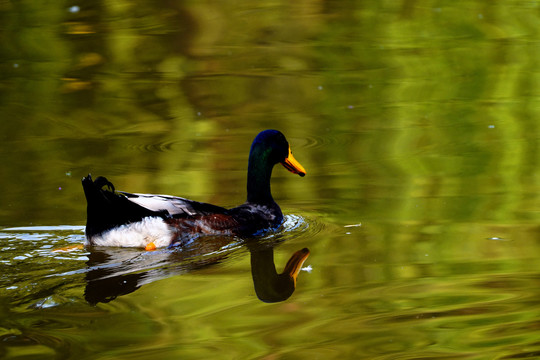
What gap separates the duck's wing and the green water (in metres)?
0.38

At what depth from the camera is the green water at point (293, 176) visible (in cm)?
475

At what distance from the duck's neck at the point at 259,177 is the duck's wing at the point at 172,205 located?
2.08ft

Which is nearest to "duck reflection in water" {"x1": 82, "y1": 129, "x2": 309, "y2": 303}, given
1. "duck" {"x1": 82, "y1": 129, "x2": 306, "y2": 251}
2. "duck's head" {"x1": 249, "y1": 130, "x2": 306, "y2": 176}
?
"duck" {"x1": 82, "y1": 129, "x2": 306, "y2": 251}

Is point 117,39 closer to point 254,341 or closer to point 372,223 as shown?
point 372,223

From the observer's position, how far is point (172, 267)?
592 cm

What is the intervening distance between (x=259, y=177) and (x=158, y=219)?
4.21 ft

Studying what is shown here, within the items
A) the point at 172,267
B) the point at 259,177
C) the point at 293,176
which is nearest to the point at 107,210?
the point at 172,267

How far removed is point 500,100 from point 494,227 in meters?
5.14

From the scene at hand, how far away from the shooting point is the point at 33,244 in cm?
642

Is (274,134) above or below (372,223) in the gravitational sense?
above

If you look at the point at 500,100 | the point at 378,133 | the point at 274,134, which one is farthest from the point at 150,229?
the point at 500,100

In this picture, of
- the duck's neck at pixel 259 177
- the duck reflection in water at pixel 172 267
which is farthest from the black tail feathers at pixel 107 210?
the duck's neck at pixel 259 177

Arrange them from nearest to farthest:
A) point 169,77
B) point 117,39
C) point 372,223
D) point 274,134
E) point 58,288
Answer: point 58,288, point 372,223, point 274,134, point 169,77, point 117,39

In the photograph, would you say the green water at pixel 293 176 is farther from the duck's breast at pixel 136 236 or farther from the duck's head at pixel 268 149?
the duck's head at pixel 268 149
